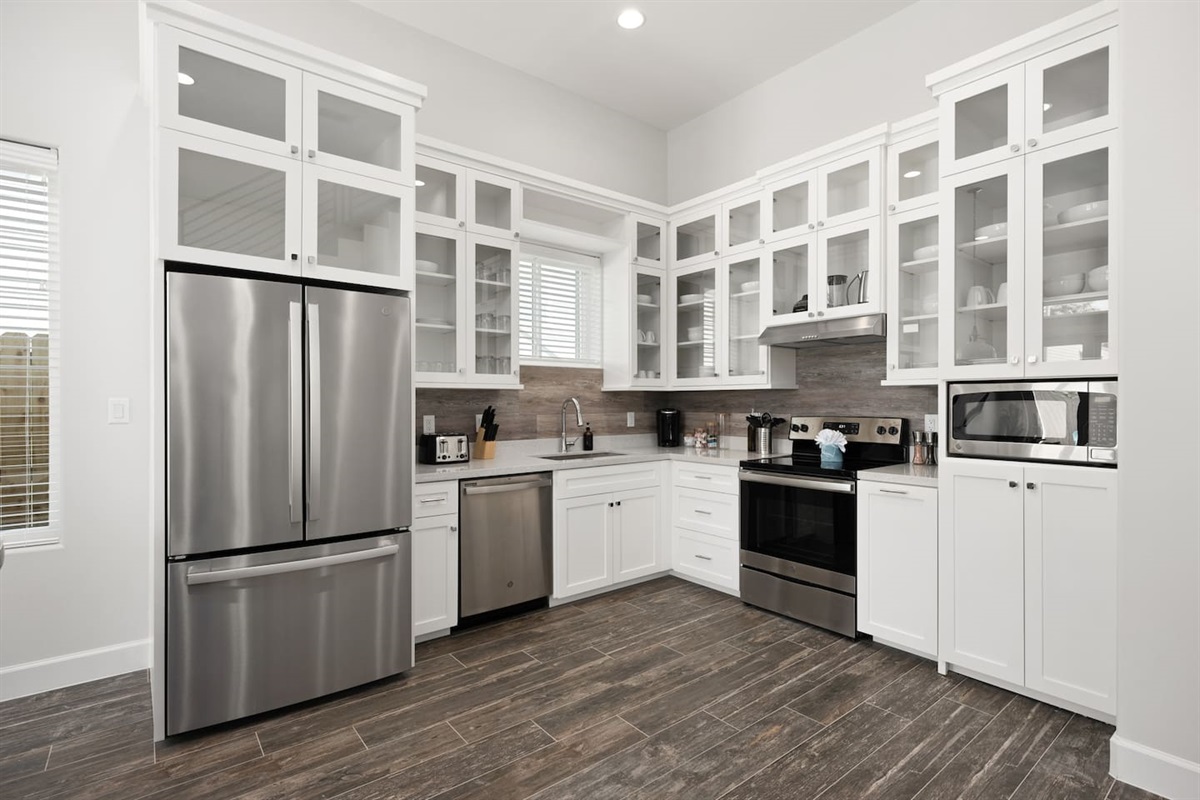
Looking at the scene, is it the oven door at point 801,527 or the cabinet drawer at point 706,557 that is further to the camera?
the cabinet drawer at point 706,557

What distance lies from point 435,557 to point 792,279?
2670 mm

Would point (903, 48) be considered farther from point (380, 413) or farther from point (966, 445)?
point (380, 413)

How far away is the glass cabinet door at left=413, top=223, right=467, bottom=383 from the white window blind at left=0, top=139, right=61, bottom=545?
1580mm

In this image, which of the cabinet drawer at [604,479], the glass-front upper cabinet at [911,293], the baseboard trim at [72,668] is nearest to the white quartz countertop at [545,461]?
the cabinet drawer at [604,479]

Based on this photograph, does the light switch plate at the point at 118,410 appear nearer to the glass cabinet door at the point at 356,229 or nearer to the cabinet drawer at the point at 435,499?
the glass cabinet door at the point at 356,229

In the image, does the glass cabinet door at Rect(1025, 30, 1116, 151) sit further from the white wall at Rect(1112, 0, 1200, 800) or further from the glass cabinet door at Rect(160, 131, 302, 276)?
the glass cabinet door at Rect(160, 131, 302, 276)

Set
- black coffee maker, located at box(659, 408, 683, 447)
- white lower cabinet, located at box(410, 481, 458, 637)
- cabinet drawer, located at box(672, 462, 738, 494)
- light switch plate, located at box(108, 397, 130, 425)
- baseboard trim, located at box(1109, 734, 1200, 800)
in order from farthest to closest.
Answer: black coffee maker, located at box(659, 408, 683, 447) < cabinet drawer, located at box(672, 462, 738, 494) < white lower cabinet, located at box(410, 481, 458, 637) < light switch plate, located at box(108, 397, 130, 425) < baseboard trim, located at box(1109, 734, 1200, 800)

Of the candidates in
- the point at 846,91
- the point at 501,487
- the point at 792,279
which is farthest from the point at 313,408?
the point at 846,91

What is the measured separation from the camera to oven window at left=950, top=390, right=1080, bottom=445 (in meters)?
2.40

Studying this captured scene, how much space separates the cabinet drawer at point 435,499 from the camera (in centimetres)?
303

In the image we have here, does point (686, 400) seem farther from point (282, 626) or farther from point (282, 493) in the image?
point (282, 626)

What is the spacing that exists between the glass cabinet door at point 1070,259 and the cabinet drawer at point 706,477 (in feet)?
5.55

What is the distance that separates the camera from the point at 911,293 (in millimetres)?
3223

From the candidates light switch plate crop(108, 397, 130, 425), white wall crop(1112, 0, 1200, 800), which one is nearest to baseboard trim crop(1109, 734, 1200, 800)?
white wall crop(1112, 0, 1200, 800)
